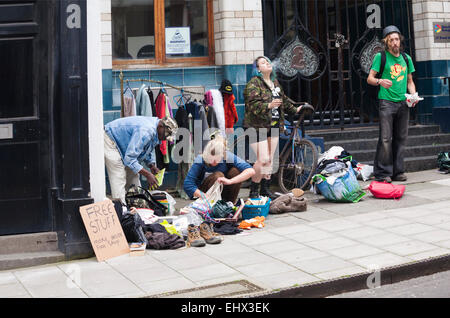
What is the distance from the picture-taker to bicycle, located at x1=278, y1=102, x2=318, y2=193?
9.89m

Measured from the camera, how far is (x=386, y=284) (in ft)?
19.4

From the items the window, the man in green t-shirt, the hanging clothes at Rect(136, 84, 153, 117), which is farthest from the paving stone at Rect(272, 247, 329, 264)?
the window

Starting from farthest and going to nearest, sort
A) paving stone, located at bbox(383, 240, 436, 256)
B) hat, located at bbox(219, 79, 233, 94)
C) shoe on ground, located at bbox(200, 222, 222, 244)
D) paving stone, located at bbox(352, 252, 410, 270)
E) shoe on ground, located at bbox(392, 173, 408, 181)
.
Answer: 1. shoe on ground, located at bbox(392, 173, 408, 181)
2. hat, located at bbox(219, 79, 233, 94)
3. shoe on ground, located at bbox(200, 222, 222, 244)
4. paving stone, located at bbox(383, 240, 436, 256)
5. paving stone, located at bbox(352, 252, 410, 270)

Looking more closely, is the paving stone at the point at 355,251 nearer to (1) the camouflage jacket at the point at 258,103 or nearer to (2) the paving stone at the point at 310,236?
(2) the paving stone at the point at 310,236

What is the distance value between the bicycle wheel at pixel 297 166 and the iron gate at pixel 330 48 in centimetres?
193

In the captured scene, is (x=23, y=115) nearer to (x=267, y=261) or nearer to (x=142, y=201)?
(x=142, y=201)

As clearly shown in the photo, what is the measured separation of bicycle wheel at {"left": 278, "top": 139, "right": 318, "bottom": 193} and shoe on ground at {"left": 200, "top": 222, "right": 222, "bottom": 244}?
268 cm

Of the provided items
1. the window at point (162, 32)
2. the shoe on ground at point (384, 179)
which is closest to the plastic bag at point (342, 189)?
the shoe on ground at point (384, 179)

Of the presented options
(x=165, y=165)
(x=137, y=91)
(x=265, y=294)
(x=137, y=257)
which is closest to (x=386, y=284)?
(x=265, y=294)

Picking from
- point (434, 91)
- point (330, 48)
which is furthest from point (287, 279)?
point (434, 91)

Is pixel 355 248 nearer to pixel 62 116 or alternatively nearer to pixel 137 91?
pixel 62 116

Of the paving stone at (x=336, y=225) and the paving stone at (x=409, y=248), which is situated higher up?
the paving stone at (x=336, y=225)

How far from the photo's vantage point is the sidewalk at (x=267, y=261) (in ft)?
18.6

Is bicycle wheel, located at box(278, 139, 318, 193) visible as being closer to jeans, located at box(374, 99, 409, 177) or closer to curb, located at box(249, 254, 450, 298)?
jeans, located at box(374, 99, 409, 177)
